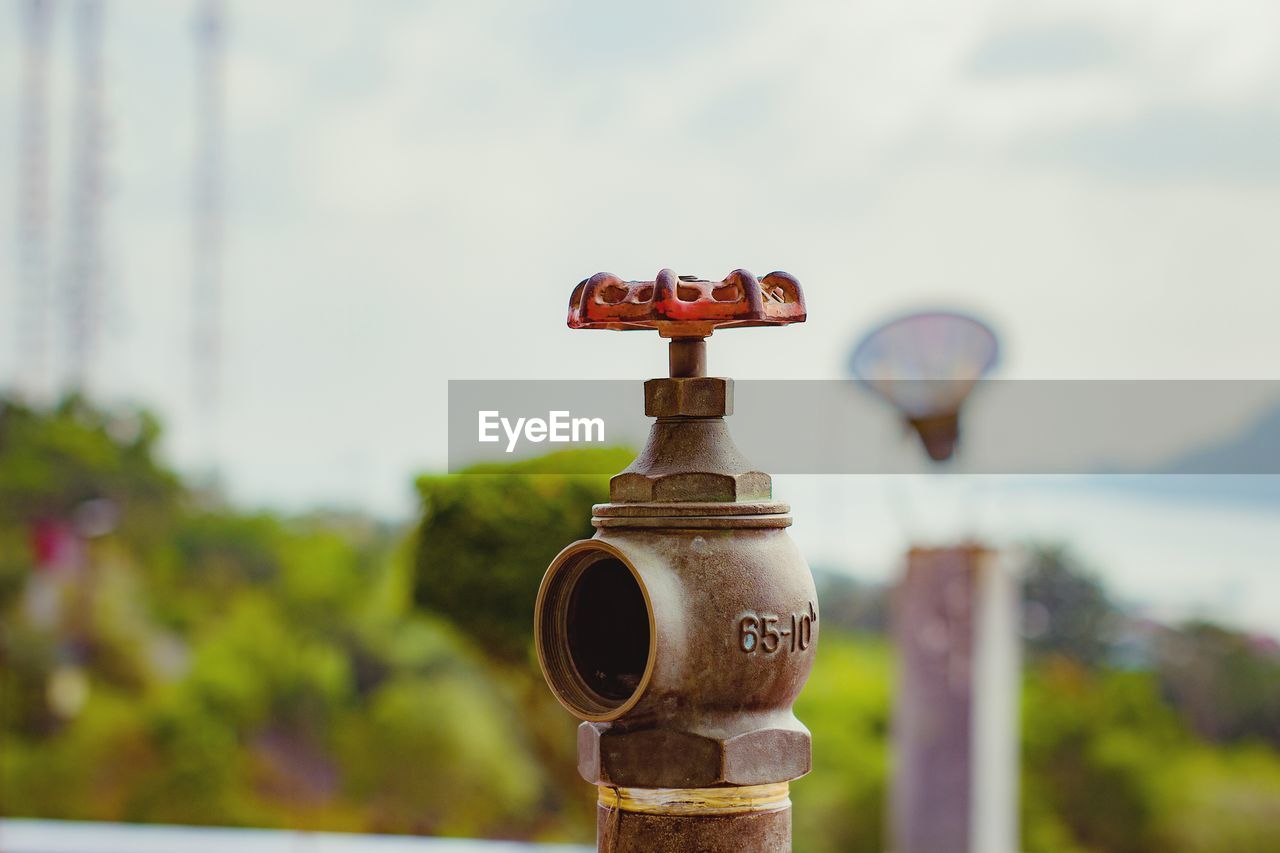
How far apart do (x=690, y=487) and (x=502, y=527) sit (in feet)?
8.83

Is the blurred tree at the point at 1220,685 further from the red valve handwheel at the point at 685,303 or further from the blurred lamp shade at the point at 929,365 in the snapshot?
the red valve handwheel at the point at 685,303

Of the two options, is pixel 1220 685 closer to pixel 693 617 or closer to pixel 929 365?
pixel 929 365

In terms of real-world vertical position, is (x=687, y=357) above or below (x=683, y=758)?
above

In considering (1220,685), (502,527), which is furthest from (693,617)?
(1220,685)

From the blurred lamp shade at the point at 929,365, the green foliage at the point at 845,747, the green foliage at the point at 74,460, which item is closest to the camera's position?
the blurred lamp shade at the point at 929,365

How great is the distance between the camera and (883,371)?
4.96 meters

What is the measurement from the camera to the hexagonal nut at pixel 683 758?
54.7 inches

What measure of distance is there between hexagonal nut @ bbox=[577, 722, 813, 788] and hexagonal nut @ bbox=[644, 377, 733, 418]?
31 cm

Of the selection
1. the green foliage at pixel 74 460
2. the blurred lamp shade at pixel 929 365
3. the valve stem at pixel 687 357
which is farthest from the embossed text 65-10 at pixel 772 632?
the green foliage at pixel 74 460

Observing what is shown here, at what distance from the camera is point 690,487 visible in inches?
56.9

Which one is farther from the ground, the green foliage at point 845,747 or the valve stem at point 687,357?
the valve stem at point 687,357

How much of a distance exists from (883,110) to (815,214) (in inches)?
21.9

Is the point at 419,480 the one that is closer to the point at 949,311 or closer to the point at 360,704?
the point at 949,311

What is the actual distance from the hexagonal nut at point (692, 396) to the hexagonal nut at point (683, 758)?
307mm
